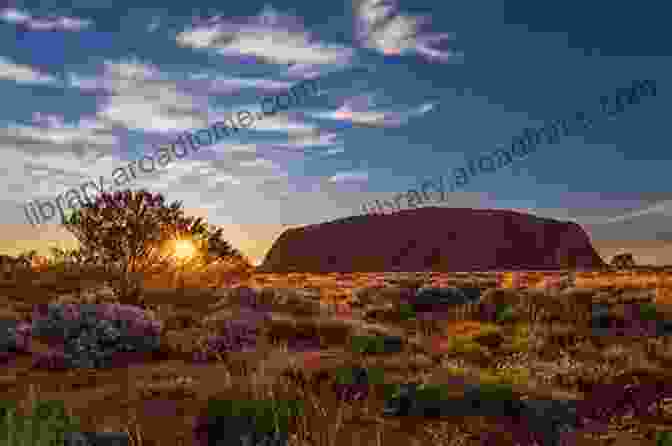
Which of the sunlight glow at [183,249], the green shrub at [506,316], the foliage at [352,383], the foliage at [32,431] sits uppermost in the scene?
the sunlight glow at [183,249]

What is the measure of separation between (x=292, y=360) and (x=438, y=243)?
4088 inches

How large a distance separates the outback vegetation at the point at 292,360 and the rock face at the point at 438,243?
84.3 m

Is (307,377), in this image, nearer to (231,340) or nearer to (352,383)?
(352,383)

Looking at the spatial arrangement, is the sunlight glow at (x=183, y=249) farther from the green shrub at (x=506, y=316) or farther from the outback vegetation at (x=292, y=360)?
the green shrub at (x=506, y=316)

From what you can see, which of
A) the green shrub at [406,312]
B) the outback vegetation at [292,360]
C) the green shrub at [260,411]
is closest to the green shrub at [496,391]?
the outback vegetation at [292,360]

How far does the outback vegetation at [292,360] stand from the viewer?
5789 millimetres

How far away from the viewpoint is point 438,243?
109 metres

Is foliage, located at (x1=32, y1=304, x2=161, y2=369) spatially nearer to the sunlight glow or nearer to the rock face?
the sunlight glow

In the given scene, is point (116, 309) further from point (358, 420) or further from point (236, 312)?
point (358, 420)

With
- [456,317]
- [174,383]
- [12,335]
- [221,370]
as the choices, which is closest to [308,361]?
[221,370]

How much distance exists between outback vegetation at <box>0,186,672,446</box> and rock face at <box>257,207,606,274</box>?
84278 millimetres

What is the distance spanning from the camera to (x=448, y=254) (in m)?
105

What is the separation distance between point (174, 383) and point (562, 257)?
106 metres

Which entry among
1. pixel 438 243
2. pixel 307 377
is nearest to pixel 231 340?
pixel 307 377
